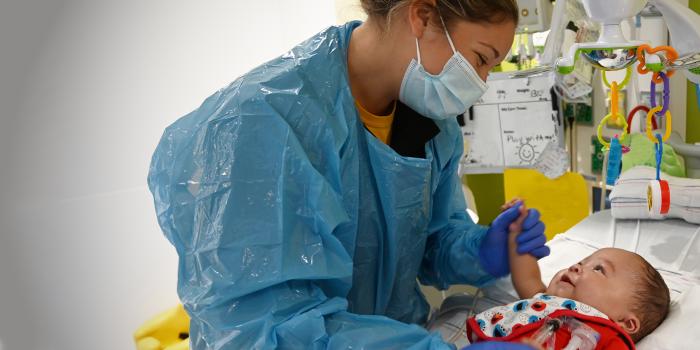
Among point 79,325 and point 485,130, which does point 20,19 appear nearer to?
point 79,325

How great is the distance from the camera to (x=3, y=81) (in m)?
1.72

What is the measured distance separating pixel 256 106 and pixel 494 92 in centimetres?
176

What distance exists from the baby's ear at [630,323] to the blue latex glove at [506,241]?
0.25 meters

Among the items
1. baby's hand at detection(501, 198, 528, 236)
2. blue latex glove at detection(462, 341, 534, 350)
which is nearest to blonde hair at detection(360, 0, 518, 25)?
baby's hand at detection(501, 198, 528, 236)

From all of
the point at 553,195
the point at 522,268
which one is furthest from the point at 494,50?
the point at 553,195

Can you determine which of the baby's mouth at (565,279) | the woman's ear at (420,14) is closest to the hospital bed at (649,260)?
the baby's mouth at (565,279)

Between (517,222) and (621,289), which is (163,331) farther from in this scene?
(621,289)

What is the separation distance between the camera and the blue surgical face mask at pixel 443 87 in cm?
131

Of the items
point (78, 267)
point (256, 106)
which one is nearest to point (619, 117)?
point (256, 106)

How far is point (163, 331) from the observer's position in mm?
2266

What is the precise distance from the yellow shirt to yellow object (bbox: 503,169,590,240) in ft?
4.82

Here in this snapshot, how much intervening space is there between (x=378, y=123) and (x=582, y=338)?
701mm

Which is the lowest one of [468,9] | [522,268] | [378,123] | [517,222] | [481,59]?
[522,268]

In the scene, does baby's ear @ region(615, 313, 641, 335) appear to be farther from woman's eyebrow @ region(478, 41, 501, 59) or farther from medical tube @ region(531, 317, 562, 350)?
woman's eyebrow @ region(478, 41, 501, 59)
